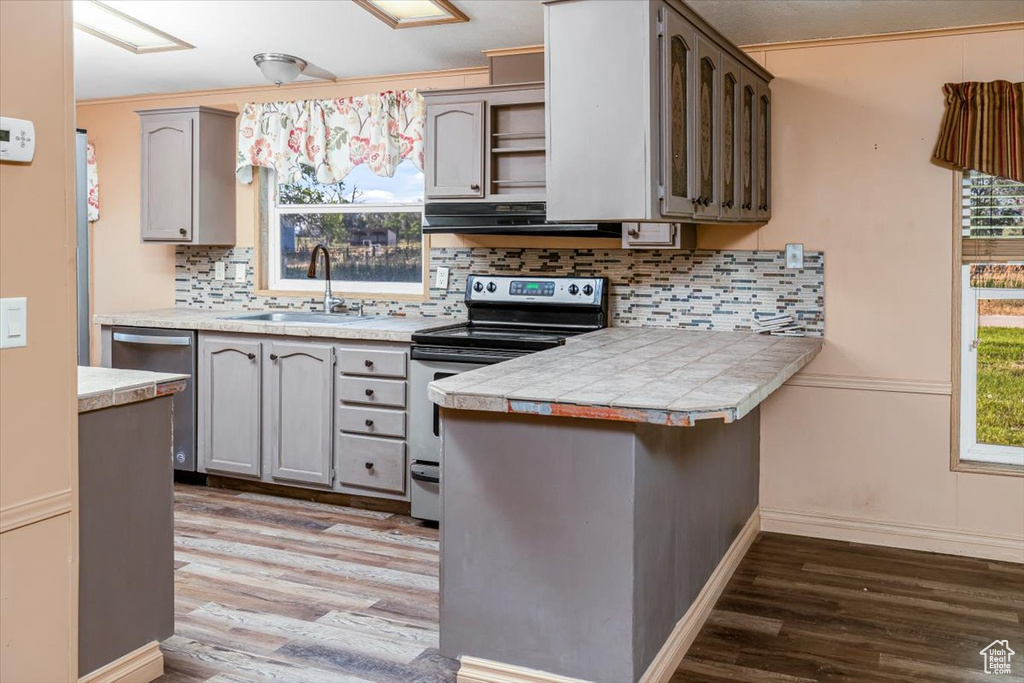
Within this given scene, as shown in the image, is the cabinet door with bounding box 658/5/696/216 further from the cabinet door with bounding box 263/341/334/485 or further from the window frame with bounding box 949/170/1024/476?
the cabinet door with bounding box 263/341/334/485

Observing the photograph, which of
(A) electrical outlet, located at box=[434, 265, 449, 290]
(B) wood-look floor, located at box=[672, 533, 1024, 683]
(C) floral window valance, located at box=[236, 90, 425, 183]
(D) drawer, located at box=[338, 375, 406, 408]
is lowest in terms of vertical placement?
(B) wood-look floor, located at box=[672, 533, 1024, 683]

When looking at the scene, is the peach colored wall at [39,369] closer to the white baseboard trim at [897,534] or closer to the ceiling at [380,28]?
the ceiling at [380,28]

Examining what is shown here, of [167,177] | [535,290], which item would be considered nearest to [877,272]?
[535,290]

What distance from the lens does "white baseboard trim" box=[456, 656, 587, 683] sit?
2.37 metres

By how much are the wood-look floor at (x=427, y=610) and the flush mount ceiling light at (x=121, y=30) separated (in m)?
2.23

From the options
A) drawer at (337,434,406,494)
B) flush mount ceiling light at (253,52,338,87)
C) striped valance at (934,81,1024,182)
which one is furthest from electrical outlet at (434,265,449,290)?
striped valance at (934,81,1024,182)

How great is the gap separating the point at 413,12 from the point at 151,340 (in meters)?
2.29

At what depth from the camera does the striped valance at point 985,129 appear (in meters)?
3.54

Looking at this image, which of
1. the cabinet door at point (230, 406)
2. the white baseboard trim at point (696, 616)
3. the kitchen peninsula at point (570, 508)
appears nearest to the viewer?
the kitchen peninsula at point (570, 508)

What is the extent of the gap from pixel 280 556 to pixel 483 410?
1706mm

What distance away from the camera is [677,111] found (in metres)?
2.75

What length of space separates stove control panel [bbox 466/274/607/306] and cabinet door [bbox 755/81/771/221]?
2.63ft

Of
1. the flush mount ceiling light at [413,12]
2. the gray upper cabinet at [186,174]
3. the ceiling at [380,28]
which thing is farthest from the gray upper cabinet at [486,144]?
the gray upper cabinet at [186,174]

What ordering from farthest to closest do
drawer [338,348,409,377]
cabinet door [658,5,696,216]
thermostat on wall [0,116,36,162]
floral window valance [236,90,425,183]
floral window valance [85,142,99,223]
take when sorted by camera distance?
floral window valance [85,142,99,223], floral window valance [236,90,425,183], drawer [338,348,409,377], cabinet door [658,5,696,216], thermostat on wall [0,116,36,162]
